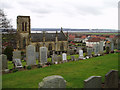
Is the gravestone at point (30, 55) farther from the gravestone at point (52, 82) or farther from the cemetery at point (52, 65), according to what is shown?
the gravestone at point (52, 82)

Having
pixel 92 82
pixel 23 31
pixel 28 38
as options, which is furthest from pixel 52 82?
pixel 23 31

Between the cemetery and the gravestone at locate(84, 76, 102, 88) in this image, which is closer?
the gravestone at locate(84, 76, 102, 88)

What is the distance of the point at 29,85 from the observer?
1051 centimetres

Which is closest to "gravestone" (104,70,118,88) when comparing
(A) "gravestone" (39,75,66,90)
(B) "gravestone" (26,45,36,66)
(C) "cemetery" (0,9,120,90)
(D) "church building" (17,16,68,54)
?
(C) "cemetery" (0,9,120,90)

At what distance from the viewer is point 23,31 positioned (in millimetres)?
32531

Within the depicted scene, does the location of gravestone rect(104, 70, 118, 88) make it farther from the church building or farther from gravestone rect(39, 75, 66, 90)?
the church building

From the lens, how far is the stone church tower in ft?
105

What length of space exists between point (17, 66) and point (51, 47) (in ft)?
58.9

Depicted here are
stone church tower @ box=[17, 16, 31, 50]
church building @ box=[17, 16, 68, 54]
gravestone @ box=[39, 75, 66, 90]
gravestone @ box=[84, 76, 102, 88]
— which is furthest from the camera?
stone church tower @ box=[17, 16, 31, 50]

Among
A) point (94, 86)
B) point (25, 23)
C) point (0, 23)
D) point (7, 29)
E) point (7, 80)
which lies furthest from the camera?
point (25, 23)

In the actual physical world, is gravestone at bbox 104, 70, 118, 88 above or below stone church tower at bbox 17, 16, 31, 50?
below

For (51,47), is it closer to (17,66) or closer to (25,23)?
(25,23)

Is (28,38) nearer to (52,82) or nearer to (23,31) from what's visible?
(23,31)

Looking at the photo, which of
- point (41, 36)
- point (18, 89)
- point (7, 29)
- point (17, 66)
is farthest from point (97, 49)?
point (18, 89)
